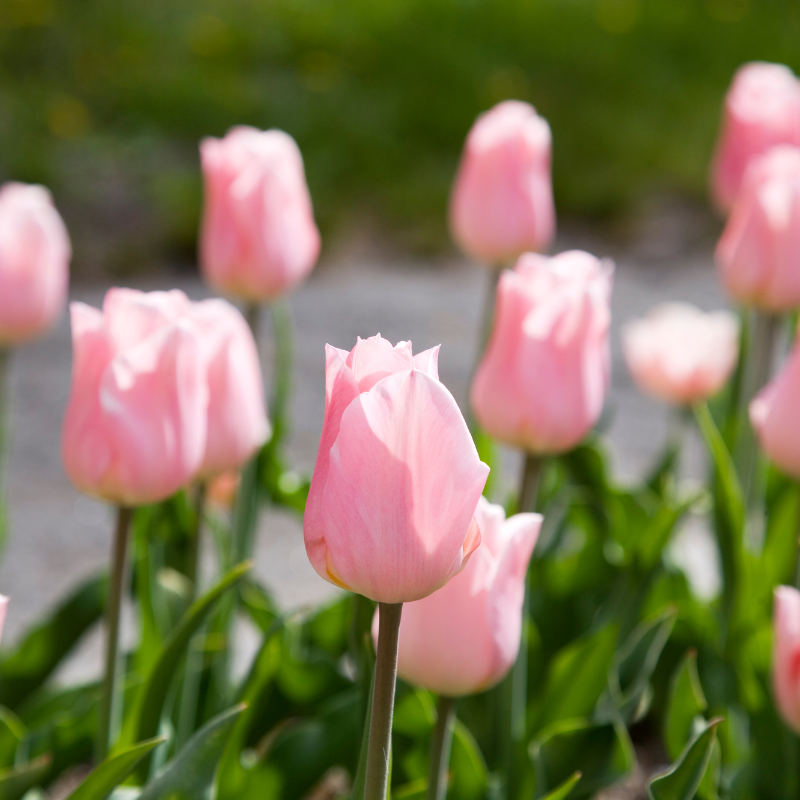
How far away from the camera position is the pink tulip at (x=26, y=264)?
1.04 meters

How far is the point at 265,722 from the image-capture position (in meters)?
1.05

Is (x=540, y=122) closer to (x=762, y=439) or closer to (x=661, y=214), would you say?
(x=762, y=439)

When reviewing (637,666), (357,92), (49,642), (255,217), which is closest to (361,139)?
(357,92)

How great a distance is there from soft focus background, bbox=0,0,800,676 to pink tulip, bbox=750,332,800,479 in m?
1.14

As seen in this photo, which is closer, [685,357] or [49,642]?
[49,642]

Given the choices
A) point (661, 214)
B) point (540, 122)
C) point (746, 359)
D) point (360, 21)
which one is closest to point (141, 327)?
point (540, 122)

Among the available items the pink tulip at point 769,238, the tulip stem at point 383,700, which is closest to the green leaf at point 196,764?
the tulip stem at point 383,700

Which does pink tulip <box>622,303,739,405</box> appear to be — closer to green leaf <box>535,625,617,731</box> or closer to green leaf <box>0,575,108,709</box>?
green leaf <box>535,625,617,731</box>

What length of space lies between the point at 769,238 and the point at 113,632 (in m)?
0.75

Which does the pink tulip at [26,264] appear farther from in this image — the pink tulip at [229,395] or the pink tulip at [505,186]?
the pink tulip at [505,186]

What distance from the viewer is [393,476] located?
1.54 feet

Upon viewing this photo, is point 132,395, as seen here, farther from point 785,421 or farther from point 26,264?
point 785,421

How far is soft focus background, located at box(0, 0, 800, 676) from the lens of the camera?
2566mm

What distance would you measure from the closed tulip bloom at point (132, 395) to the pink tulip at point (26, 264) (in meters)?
0.35
